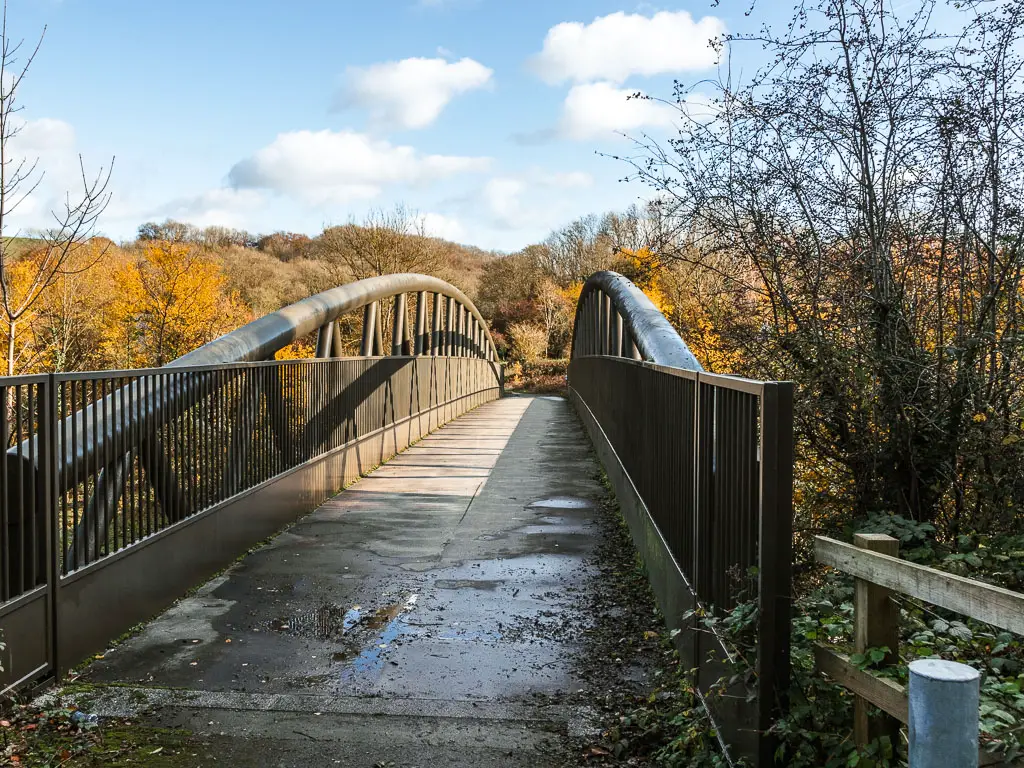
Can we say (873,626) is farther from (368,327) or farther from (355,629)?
(368,327)

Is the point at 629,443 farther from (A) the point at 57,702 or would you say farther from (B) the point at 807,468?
(A) the point at 57,702

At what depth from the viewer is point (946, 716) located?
1.95 m

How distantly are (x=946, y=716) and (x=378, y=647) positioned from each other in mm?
3857

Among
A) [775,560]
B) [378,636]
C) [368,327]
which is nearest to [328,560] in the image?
[378,636]

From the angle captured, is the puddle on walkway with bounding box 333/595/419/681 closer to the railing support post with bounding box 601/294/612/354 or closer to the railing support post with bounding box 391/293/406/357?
the railing support post with bounding box 601/294/612/354

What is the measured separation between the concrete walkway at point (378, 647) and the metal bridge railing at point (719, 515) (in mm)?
754

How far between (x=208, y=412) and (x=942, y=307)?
5.52 meters

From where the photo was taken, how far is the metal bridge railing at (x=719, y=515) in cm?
303

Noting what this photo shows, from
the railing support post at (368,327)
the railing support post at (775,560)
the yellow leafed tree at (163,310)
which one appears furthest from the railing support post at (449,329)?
the railing support post at (775,560)

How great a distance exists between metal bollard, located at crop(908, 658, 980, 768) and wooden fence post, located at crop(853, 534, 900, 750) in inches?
33.5

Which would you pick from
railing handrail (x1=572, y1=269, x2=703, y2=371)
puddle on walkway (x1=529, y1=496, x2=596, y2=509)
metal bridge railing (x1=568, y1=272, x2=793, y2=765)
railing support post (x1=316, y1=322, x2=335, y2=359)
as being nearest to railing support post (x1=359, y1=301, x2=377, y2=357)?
railing support post (x1=316, y1=322, x2=335, y2=359)

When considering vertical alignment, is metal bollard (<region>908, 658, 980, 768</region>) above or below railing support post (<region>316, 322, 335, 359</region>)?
below

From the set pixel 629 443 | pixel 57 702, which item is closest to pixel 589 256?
pixel 629 443

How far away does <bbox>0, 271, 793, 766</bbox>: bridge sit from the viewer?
148 inches
